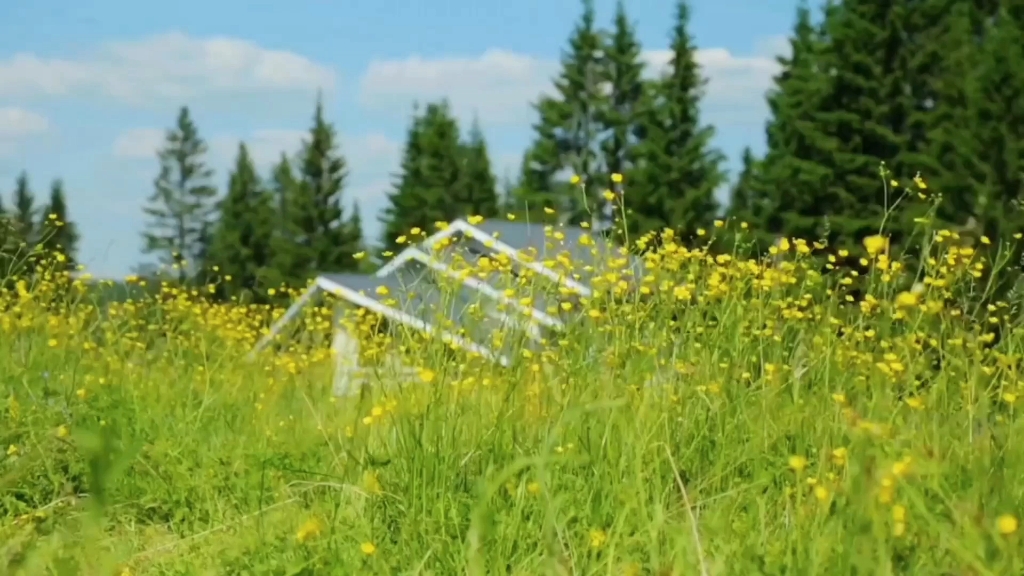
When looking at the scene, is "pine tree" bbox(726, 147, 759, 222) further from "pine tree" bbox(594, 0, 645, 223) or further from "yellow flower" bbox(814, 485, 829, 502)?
"yellow flower" bbox(814, 485, 829, 502)

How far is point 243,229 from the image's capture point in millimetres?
38406

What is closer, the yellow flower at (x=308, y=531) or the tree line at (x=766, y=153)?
the yellow flower at (x=308, y=531)

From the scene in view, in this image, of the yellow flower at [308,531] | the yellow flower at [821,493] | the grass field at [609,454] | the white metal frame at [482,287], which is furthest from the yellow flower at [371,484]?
the yellow flower at [821,493]

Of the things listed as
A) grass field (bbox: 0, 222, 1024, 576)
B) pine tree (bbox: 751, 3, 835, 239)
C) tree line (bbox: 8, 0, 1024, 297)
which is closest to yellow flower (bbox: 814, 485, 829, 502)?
grass field (bbox: 0, 222, 1024, 576)

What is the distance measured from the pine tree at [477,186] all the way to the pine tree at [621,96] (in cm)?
434

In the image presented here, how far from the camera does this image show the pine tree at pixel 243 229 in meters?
37.7

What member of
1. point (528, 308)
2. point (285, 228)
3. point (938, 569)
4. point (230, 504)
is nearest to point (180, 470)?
point (230, 504)

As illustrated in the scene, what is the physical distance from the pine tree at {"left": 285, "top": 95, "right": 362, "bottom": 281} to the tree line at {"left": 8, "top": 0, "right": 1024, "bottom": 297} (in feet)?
0.21

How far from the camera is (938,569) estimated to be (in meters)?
1.86

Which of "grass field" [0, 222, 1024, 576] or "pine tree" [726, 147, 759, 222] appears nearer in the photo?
"grass field" [0, 222, 1024, 576]

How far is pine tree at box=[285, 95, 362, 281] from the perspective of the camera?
36.0m

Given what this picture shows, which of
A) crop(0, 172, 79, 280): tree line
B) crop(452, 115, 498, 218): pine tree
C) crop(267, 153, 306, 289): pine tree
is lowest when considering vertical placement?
→ crop(267, 153, 306, 289): pine tree

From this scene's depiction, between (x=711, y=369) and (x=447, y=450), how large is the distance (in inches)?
36.9

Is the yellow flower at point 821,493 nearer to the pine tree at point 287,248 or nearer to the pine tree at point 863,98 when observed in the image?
the pine tree at point 863,98
